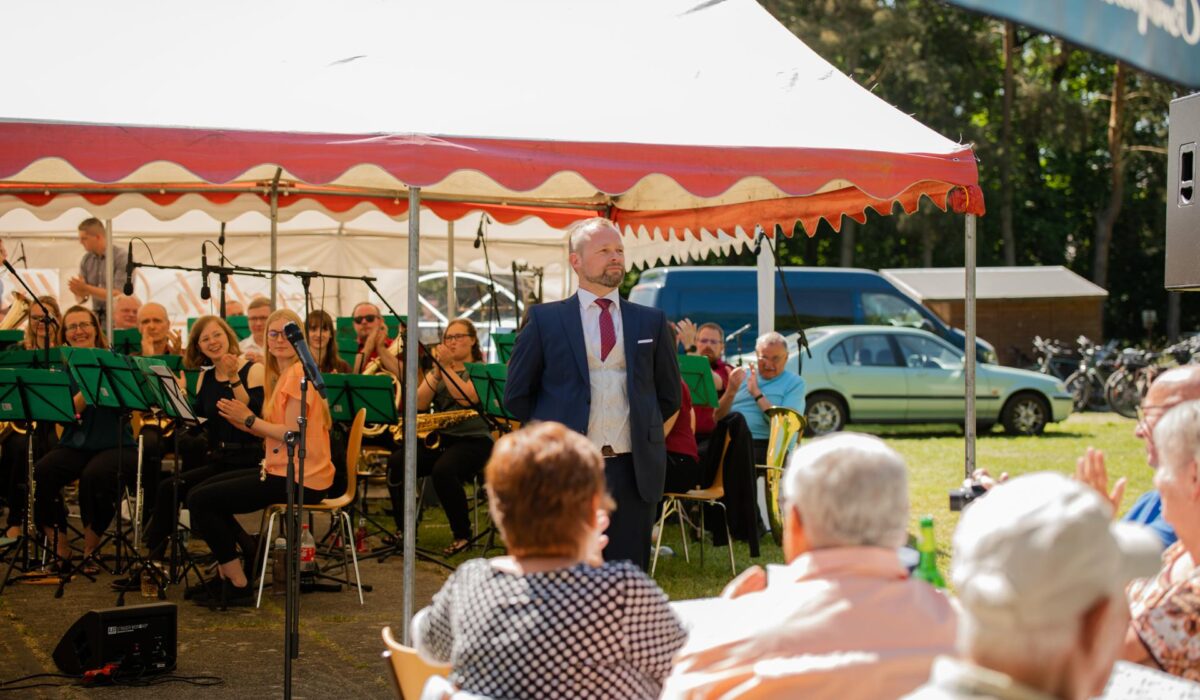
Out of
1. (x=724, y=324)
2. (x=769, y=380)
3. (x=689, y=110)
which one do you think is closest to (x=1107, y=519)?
(x=689, y=110)

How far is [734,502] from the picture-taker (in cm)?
802

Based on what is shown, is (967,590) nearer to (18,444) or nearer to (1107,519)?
(1107,519)

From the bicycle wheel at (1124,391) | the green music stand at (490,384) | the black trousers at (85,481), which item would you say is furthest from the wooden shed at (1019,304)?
the black trousers at (85,481)

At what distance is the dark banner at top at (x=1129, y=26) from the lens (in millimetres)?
1601

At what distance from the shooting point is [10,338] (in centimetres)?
963

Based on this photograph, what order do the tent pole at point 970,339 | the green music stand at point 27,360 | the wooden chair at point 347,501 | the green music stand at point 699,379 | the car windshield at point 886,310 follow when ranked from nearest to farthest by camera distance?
the tent pole at point 970,339 < the wooden chair at point 347,501 < the green music stand at point 699,379 < the green music stand at point 27,360 < the car windshield at point 886,310

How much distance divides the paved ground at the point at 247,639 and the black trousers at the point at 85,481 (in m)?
0.41

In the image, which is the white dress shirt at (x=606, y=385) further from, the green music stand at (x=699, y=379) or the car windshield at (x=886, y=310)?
the car windshield at (x=886, y=310)

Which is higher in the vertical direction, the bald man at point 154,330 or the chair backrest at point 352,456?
the bald man at point 154,330

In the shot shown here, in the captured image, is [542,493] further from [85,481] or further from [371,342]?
[371,342]

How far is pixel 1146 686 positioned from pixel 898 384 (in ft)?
46.9

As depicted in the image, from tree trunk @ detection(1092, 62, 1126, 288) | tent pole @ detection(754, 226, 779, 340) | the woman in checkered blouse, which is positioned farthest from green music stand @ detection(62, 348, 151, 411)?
tree trunk @ detection(1092, 62, 1126, 288)

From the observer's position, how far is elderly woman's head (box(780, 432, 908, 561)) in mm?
2395

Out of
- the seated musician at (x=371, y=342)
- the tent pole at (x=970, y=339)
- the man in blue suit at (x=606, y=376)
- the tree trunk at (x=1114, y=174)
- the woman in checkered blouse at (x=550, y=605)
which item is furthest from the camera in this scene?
the tree trunk at (x=1114, y=174)
